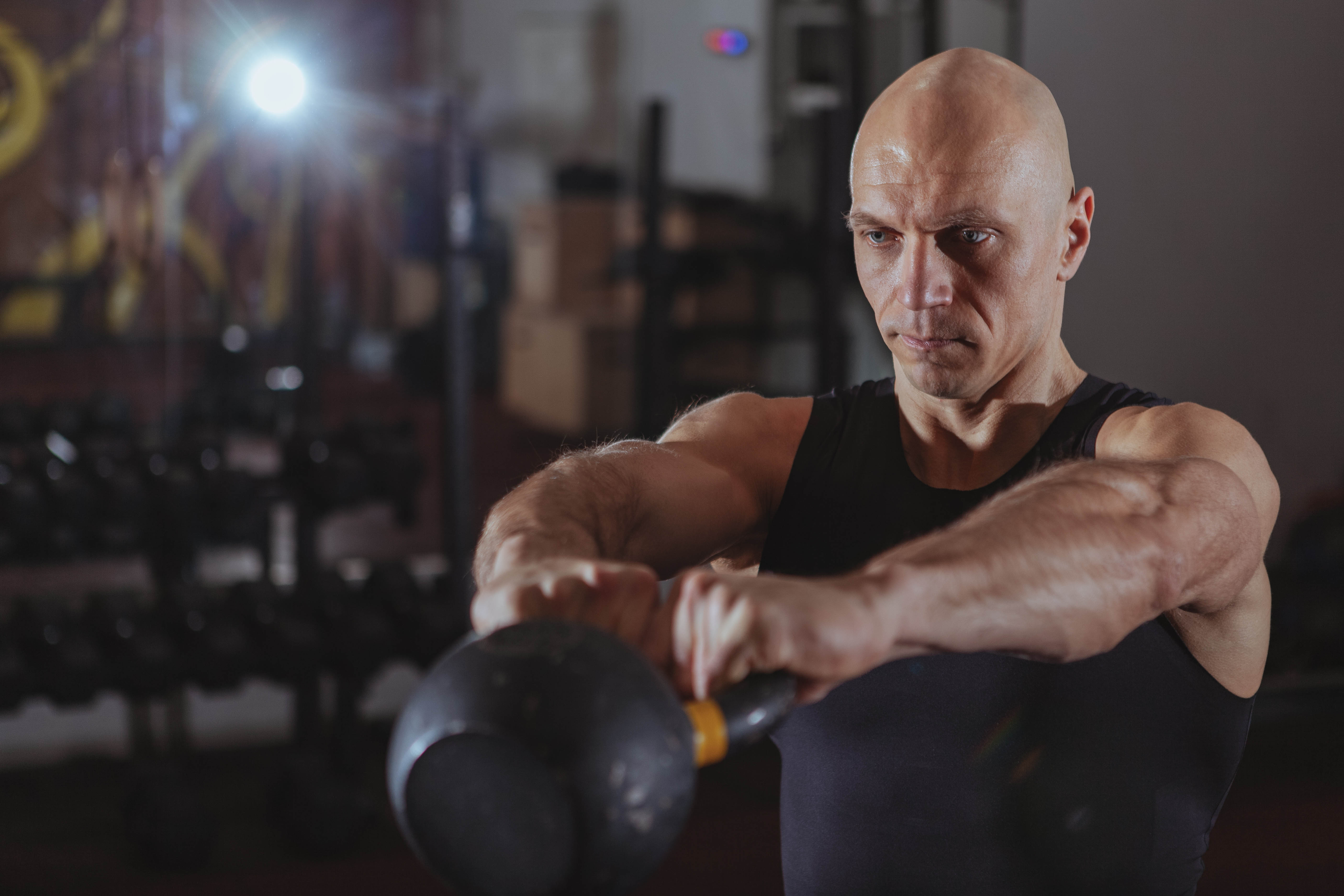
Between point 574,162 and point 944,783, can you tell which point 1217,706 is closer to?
point 944,783

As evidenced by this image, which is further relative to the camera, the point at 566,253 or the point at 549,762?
the point at 566,253

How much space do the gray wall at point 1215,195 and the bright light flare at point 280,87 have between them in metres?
1.86

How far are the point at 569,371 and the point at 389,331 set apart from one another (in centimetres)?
76

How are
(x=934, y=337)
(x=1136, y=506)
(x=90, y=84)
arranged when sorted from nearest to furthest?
(x=1136, y=506) < (x=934, y=337) < (x=90, y=84)


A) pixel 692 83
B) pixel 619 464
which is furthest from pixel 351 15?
pixel 619 464

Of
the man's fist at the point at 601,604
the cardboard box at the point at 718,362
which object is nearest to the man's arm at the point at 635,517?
the man's fist at the point at 601,604

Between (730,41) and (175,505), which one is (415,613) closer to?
(175,505)

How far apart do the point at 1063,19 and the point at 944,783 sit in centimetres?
233

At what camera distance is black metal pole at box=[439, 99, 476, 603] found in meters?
2.72

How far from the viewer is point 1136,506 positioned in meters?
0.88

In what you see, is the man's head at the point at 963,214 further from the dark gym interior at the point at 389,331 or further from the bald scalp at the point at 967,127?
the dark gym interior at the point at 389,331

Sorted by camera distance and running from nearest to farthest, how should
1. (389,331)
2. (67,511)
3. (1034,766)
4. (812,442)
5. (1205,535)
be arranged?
(1205,535)
(1034,766)
(812,442)
(67,511)
(389,331)

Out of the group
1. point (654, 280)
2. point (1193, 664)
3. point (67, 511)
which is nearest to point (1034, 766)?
point (1193, 664)

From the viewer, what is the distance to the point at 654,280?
3.50 meters
